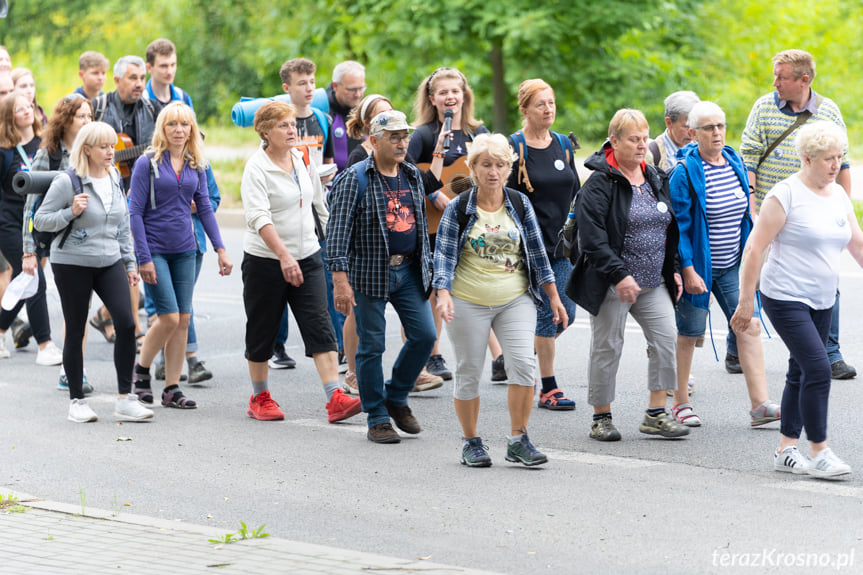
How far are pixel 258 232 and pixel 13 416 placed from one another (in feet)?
6.78

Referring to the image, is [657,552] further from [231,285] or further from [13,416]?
[231,285]

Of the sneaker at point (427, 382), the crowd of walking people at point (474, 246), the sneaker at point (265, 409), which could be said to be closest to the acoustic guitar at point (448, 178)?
the crowd of walking people at point (474, 246)

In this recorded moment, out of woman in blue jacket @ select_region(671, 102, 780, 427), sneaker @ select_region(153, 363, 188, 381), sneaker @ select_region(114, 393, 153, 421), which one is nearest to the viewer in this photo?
woman in blue jacket @ select_region(671, 102, 780, 427)

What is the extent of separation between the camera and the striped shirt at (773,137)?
8547mm

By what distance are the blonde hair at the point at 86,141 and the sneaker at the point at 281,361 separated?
2.43 metres

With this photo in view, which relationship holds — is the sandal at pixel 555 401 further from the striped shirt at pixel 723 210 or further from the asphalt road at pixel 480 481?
the striped shirt at pixel 723 210

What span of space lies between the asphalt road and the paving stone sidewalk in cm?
23

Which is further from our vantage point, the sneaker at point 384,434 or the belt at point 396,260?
the sneaker at point 384,434

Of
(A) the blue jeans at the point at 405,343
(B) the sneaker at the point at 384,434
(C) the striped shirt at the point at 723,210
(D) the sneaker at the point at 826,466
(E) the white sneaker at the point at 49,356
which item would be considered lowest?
(E) the white sneaker at the point at 49,356

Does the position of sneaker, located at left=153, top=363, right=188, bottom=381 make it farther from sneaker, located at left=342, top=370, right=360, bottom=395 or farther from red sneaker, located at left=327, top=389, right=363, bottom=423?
red sneaker, located at left=327, top=389, right=363, bottom=423


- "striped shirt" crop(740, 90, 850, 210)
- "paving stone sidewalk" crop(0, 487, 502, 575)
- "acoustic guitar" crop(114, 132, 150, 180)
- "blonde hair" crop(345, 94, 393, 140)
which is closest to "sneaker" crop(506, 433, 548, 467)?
"paving stone sidewalk" crop(0, 487, 502, 575)

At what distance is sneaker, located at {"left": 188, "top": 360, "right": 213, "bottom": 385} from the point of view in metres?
9.01

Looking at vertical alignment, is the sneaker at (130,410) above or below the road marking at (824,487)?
below

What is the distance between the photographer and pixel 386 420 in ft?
23.4
